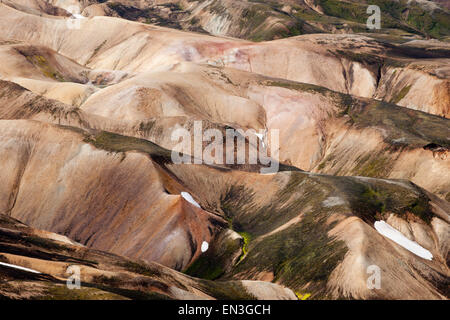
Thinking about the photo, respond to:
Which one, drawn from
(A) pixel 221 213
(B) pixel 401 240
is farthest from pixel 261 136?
(B) pixel 401 240

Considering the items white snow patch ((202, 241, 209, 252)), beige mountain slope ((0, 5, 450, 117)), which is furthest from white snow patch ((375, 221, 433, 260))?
beige mountain slope ((0, 5, 450, 117))

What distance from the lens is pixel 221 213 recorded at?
81875 mm

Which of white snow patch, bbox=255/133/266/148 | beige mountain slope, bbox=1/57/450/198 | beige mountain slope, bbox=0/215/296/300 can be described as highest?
beige mountain slope, bbox=0/215/296/300

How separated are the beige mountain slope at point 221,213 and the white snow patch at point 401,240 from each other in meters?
1.17

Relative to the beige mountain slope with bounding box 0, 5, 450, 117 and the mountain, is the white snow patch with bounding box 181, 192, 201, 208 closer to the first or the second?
the mountain

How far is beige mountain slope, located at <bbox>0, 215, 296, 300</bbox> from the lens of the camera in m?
37.8

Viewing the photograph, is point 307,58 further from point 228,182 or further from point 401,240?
point 401,240

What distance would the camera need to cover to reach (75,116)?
105m

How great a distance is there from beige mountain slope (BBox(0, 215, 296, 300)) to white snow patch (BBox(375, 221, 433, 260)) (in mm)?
15048

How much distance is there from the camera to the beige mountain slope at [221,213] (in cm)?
5981

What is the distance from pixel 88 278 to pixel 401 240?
36.9 m

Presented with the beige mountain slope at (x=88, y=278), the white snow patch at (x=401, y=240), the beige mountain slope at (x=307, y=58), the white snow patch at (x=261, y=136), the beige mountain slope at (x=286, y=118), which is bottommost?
the beige mountain slope at (x=307, y=58)

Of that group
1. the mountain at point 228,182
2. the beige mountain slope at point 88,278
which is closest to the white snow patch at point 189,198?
the mountain at point 228,182

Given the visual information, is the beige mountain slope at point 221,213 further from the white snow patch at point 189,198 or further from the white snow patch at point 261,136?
the white snow patch at point 261,136
